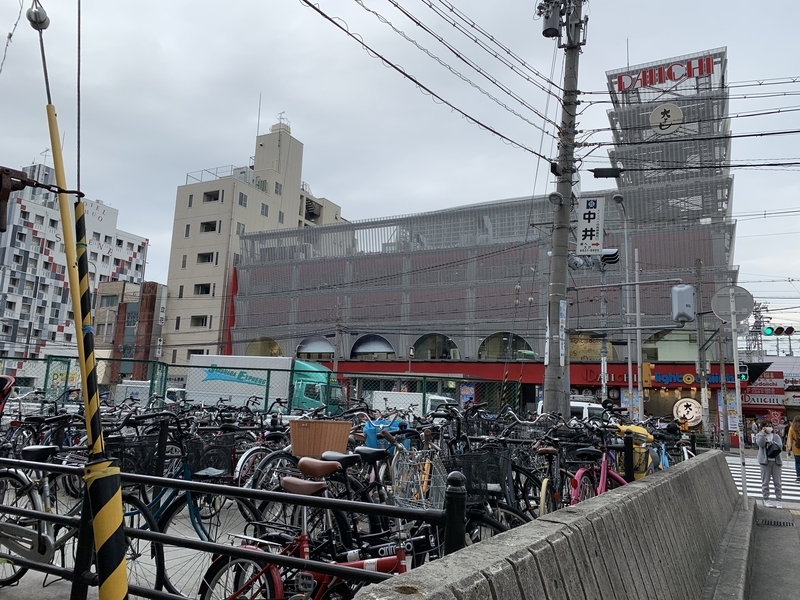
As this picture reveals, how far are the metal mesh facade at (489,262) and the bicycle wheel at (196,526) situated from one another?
919 inches

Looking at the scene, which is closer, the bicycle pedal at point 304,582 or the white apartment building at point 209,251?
the bicycle pedal at point 304,582

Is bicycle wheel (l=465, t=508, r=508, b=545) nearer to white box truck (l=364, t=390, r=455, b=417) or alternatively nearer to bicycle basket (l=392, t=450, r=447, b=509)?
bicycle basket (l=392, t=450, r=447, b=509)

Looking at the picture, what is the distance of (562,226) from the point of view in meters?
11.6

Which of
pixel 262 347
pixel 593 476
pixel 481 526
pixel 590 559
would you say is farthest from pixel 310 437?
pixel 262 347

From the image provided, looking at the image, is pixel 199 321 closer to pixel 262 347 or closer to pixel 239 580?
pixel 262 347

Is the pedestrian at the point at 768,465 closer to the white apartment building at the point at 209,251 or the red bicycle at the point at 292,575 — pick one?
the red bicycle at the point at 292,575

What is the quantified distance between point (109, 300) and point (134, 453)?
5895cm

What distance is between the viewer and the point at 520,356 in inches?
1483

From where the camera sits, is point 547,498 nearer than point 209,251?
Yes

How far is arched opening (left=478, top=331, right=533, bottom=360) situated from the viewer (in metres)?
38.2

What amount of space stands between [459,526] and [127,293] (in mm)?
60540

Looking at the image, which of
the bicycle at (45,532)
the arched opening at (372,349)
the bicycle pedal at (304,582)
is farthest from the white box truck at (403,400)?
the arched opening at (372,349)

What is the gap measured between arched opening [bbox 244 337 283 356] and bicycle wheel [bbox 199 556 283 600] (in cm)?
4587

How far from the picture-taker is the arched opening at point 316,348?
45.1 metres
